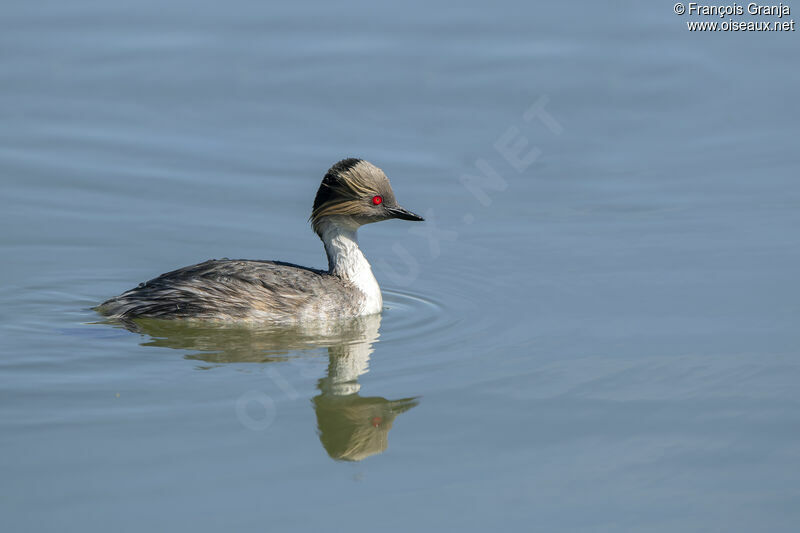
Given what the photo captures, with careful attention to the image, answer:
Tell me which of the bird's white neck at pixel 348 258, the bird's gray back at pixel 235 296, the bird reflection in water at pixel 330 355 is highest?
the bird's white neck at pixel 348 258

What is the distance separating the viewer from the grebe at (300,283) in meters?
10.6

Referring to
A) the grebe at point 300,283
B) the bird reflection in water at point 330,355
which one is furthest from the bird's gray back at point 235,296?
the bird reflection in water at point 330,355

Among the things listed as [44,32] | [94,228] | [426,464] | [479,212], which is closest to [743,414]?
[426,464]

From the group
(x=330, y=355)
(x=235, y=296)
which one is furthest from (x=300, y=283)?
(x=330, y=355)

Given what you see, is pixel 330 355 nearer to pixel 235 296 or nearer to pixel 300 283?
pixel 300 283

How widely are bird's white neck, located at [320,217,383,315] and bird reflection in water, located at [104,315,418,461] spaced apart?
11.1 inches

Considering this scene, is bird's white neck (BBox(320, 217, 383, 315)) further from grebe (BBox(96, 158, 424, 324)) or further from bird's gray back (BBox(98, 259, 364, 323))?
bird's gray back (BBox(98, 259, 364, 323))

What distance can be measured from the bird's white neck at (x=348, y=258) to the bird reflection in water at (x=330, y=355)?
11.1 inches

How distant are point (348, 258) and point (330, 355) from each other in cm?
152

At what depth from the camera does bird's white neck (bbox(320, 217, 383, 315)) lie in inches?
438

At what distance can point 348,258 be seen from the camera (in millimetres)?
11258

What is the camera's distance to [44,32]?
17672mm

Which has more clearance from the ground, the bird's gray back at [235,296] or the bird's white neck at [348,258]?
the bird's white neck at [348,258]

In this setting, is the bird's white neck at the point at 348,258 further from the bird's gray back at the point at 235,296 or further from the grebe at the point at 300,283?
the bird's gray back at the point at 235,296
